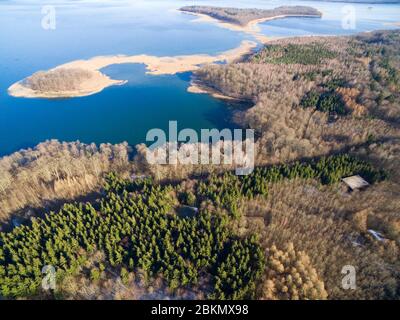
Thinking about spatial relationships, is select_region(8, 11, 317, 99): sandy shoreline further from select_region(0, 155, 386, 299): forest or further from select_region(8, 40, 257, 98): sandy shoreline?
select_region(0, 155, 386, 299): forest

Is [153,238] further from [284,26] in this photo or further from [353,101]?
[284,26]

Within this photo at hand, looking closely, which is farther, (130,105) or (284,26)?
(284,26)

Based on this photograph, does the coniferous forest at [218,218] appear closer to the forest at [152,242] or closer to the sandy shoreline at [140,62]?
the forest at [152,242]

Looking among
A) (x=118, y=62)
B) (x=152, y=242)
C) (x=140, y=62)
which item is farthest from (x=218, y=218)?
(x=118, y=62)
